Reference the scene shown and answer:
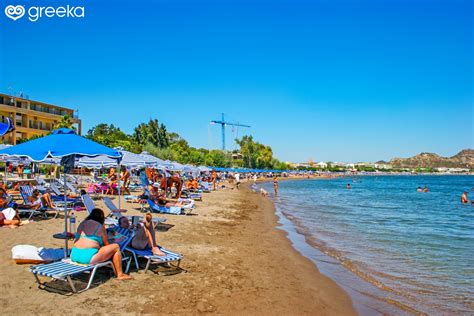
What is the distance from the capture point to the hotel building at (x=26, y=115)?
43750mm

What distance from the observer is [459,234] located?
47.8 ft

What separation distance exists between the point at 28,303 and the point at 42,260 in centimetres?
145

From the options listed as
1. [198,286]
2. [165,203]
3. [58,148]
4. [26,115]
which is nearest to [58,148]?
[58,148]

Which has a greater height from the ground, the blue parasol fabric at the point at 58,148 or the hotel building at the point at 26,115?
the hotel building at the point at 26,115

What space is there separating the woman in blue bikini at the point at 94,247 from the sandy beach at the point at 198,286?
1.09 ft

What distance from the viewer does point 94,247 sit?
516 cm

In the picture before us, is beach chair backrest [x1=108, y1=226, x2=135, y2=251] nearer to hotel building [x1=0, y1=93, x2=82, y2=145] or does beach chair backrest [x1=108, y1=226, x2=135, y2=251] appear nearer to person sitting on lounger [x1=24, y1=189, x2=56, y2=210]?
person sitting on lounger [x1=24, y1=189, x2=56, y2=210]

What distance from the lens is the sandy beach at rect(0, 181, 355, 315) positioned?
4.61 m

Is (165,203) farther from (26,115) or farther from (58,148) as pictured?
(26,115)

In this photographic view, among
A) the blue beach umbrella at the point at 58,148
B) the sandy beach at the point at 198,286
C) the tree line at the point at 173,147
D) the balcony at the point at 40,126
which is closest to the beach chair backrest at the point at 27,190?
the sandy beach at the point at 198,286

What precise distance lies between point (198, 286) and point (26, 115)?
49177 millimetres

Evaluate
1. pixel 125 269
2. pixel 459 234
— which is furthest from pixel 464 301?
pixel 459 234

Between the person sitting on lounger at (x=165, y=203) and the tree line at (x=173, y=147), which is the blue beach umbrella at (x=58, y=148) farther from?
the tree line at (x=173, y=147)

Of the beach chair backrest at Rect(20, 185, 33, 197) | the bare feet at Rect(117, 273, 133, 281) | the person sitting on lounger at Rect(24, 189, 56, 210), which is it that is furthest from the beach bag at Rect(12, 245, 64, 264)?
the beach chair backrest at Rect(20, 185, 33, 197)
